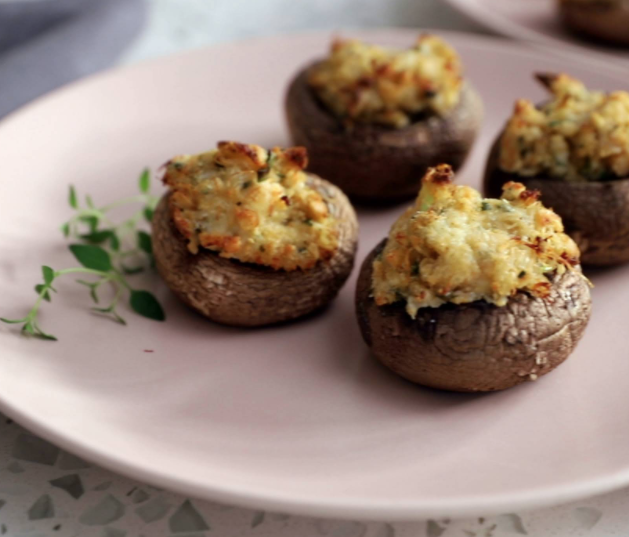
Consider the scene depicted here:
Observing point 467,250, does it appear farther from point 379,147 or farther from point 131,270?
point 131,270

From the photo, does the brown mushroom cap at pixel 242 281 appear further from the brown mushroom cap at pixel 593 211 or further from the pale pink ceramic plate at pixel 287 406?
the brown mushroom cap at pixel 593 211

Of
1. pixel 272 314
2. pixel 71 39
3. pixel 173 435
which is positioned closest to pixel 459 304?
pixel 272 314

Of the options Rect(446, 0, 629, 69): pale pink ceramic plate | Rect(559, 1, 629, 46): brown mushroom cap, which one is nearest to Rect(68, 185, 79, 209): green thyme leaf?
Rect(446, 0, 629, 69): pale pink ceramic plate

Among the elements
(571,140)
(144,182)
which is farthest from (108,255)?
(571,140)

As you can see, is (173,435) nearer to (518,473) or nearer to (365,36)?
(518,473)

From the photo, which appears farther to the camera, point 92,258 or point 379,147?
point 379,147
